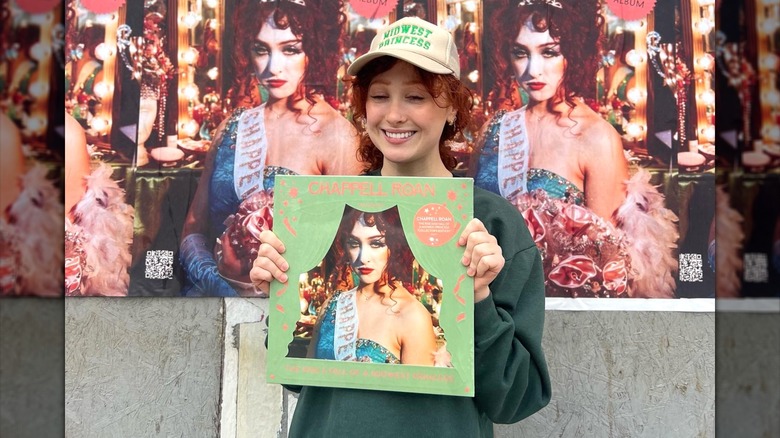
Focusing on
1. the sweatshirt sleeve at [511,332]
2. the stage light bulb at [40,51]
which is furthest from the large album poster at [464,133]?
the stage light bulb at [40,51]

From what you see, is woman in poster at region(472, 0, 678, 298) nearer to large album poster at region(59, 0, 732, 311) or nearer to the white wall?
large album poster at region(59, 0, 732, 311)

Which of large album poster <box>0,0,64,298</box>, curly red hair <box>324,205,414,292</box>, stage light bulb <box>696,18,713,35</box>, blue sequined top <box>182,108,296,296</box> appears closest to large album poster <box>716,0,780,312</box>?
curly red hair <box>324,205,414,292</box>

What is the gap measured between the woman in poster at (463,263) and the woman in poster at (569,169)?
87 centimetres

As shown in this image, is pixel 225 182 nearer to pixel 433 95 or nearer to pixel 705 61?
pixel 433 95

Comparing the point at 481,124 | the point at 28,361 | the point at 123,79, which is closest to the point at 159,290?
the point at 123,79

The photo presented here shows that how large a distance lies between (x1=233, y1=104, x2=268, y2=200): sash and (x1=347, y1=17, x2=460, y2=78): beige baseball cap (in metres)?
1.03

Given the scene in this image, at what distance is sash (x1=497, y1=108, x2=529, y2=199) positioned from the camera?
109 inches

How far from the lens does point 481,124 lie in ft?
9.14

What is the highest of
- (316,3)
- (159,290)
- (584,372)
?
(316,3)

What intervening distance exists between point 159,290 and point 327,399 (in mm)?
1300

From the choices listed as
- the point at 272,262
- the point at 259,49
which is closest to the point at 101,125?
the point at 259,49

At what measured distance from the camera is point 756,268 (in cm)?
96

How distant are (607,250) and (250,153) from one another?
1.52 meters

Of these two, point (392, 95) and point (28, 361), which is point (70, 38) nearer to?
point (392, 95)
